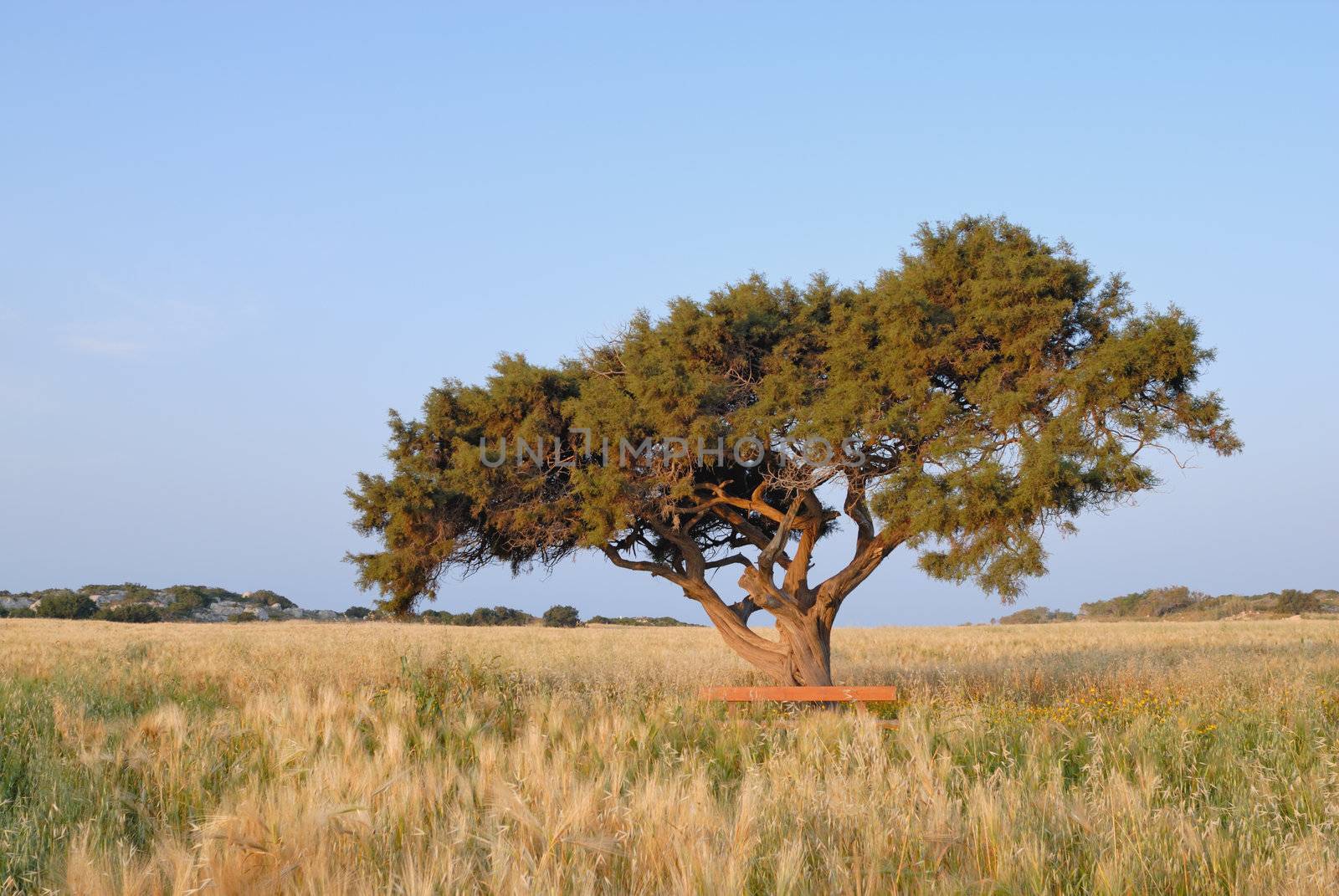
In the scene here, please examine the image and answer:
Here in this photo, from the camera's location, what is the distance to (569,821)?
15.5 ft

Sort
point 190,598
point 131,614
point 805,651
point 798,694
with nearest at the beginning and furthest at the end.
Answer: point 798,694 < point 805,651 < point 131,614 < point 190,598

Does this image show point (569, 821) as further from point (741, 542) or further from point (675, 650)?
point (675, 650)

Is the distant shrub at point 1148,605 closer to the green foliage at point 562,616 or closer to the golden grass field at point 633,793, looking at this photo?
the green foliage at point 562,616

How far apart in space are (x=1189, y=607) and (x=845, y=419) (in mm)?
84419

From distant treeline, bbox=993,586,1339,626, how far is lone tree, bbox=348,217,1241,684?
6383 centimetres

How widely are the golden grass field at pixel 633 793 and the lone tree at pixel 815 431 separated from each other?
330cm

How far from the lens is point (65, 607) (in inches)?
2793

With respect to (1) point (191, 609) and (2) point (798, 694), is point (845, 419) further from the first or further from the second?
(1) point (191, 609)

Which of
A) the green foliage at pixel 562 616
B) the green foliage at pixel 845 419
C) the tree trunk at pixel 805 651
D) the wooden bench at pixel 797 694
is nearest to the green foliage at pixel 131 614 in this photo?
the green foliage at pixel 562 616

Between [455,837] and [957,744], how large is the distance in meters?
4.83

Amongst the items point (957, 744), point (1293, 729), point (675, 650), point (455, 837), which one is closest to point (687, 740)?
point (957, 744)

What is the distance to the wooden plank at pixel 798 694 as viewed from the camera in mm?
11898

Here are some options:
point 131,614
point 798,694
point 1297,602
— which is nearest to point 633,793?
point 798,694

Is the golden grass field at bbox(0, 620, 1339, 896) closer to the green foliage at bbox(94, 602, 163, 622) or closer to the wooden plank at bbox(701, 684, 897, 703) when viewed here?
the wooden plank at bbox(701, 684, 897, 703)
